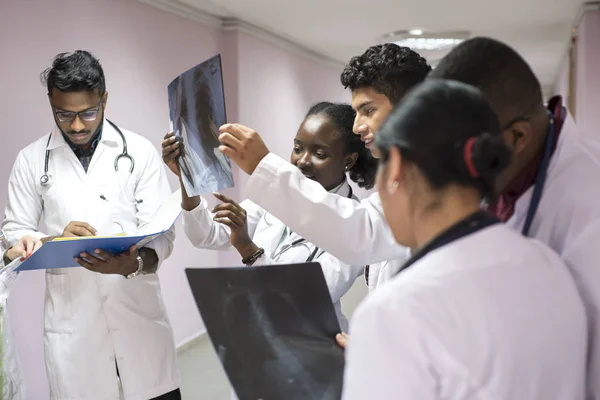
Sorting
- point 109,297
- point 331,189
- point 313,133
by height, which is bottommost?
point 109,297

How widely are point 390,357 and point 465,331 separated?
9cm

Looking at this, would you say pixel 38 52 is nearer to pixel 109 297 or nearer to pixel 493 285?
pixel 109 297

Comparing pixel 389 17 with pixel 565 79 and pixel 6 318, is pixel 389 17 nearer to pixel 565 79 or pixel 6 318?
pixel 565 79

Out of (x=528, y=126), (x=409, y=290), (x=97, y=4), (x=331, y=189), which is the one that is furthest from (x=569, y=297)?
(x=97, y=4)

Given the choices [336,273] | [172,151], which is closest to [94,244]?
[172,151]

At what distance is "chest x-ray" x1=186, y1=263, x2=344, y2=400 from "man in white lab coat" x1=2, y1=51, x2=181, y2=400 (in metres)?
1.13

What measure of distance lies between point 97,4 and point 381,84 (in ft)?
9.33

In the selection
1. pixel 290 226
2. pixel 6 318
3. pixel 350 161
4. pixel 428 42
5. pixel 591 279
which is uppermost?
pixel 591 279

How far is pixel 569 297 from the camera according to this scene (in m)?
0.81

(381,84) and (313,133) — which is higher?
(381,84)

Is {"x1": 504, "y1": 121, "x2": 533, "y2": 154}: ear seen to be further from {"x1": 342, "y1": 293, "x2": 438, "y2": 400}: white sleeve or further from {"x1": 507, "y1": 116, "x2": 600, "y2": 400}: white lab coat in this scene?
{"x1": 342, "y1": 293, "x2": 438, "y2": 400}: white sleeve

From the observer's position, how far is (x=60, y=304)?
2271 mm

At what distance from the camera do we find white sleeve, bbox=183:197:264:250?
207 centimetres

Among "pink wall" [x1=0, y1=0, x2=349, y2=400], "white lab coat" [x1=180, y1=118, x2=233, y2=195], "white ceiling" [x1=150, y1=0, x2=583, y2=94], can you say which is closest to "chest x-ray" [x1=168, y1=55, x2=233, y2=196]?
"white lab coat" [x1=180, y1=118, x2=233, y2=195]
